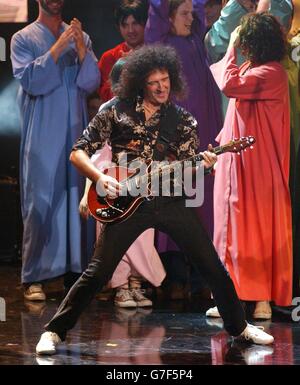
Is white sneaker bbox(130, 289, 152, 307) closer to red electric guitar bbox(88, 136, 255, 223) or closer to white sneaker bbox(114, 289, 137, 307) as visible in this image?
white sneaker bbox(114, 289, 137, 307)

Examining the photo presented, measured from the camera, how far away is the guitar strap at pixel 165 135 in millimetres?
5289

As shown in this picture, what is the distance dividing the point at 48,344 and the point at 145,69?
5.39 ft

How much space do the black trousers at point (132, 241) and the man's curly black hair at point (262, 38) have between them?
4.96 ft

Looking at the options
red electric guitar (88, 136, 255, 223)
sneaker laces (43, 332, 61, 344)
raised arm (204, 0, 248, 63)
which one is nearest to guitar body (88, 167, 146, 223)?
red electric guitar (88, 136, 255, 223)

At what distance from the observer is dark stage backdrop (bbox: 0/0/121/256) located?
710 cm

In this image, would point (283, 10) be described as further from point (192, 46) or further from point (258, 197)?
point (258, 197)

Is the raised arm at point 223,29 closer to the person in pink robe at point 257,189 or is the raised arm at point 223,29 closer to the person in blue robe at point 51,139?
the person in pink robe at point 257,189

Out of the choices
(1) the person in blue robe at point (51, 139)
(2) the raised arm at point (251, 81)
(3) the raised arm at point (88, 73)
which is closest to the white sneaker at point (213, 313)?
(1) the person in blue robe at point (51, 139)

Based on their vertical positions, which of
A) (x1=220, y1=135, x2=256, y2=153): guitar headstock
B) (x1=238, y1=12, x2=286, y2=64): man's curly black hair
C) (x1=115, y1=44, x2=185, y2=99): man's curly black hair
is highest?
(x1=238, y1=12, x2=286, y2=64): man's curly black hair

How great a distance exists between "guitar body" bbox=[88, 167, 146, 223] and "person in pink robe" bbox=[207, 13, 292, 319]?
1.40m

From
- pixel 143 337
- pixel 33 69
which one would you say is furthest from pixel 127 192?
pixel 33 69

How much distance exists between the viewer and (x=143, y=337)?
579 cm
